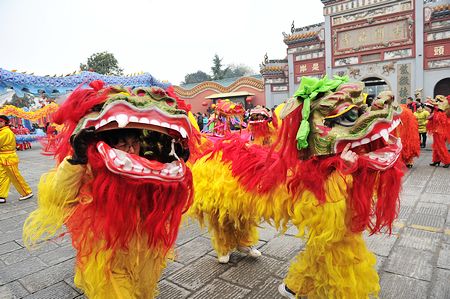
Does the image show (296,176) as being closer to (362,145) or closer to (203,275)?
(362,145)

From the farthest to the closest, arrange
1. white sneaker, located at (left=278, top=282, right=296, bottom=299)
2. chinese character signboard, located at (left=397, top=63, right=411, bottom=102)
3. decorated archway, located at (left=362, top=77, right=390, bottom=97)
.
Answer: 1. decorated archway, located at (left=362, top=77, right=390, bottom=97)
2. chinese character signboard, located at (left=397, top=63, right=411, bottom=102)
3. white sneaker, located at (left=278, top=282, right=296, bottom=299)

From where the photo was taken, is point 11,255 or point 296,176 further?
point 11,255

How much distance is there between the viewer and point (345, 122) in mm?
1872

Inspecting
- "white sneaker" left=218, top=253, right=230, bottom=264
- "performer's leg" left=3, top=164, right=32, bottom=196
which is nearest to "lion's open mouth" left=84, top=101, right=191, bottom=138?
"white sneaker" left=218, top=253, right=230, bottom=264

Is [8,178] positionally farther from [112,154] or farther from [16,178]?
[112,154]

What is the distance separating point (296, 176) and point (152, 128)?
39.6 inches

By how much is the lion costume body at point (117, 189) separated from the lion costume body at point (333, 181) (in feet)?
2.39

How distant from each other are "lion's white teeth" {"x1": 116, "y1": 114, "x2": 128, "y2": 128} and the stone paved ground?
5.41 feet

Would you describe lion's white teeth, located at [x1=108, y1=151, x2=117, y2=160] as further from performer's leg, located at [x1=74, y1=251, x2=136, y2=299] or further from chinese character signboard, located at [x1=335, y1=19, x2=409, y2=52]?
chinese character signboard, located at [x1=335, y1=19, x2=409, y2=52]

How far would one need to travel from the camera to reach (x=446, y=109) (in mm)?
7254

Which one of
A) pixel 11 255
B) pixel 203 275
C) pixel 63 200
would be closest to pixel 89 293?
pixel 63 200

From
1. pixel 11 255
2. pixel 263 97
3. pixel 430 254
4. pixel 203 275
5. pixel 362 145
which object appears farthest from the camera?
pixel 263 97

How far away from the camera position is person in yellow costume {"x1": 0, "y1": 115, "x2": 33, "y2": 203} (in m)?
5.49

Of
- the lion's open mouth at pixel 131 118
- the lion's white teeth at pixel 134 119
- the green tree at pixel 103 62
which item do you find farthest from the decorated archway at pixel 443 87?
the green tree at pixel 103 62
